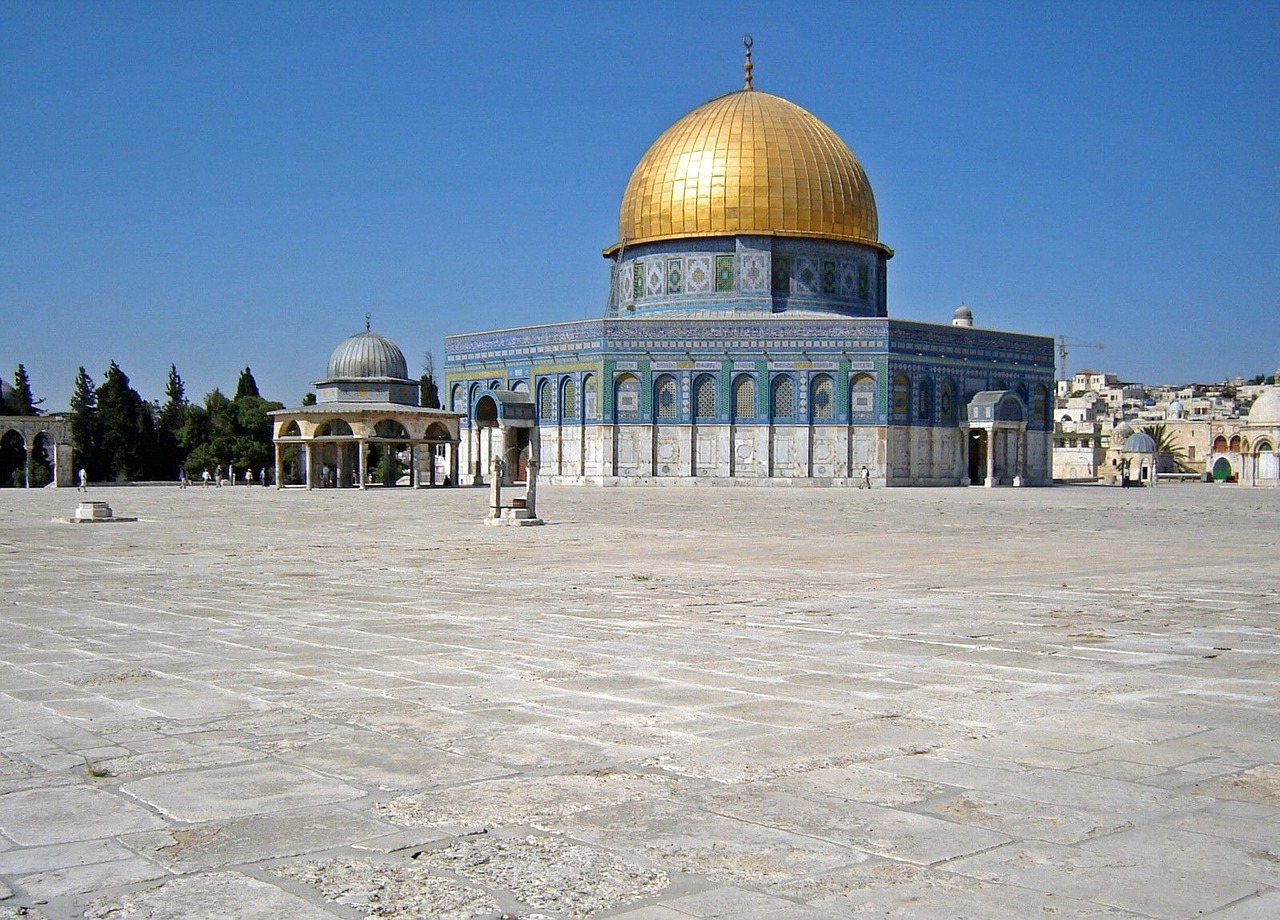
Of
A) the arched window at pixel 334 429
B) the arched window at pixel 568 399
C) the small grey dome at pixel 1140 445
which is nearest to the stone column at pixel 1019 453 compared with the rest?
the small grey dome at pixel 1140 445

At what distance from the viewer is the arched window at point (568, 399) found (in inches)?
1887

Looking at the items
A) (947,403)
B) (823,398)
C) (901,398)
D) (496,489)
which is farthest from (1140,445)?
(496,489)

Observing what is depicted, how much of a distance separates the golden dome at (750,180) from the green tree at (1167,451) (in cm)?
3956

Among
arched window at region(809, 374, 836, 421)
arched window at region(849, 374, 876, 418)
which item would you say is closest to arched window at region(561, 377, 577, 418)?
arched window at region(809, 374, 836, 421)

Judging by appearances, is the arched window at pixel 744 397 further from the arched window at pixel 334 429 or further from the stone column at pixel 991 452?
the arched window at pixel 334 429

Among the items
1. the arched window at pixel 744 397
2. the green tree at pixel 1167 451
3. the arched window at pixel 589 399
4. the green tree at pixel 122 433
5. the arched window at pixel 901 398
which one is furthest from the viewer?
the green tree at pixel 1167 451

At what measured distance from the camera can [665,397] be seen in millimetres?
46719

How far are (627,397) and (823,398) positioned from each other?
667cm

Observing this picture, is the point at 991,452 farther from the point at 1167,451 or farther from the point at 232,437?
the point at 1167,451

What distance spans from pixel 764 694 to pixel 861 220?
46258mm

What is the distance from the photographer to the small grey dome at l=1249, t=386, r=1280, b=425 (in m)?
59.8

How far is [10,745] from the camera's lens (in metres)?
4.89

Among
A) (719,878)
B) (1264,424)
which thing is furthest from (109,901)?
(1264,424)

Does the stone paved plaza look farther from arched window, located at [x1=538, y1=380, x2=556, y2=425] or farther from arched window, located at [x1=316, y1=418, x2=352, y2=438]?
arched window, located at [x1=538, y1=380, x2=556, y2=425]
